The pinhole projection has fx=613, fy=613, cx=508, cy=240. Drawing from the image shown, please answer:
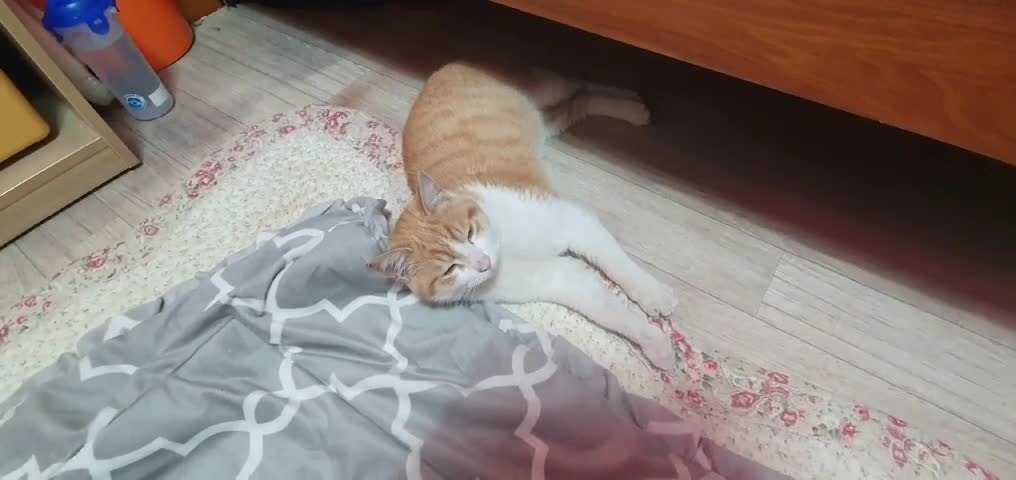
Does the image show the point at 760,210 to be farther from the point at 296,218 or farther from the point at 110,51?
the point at 110,51

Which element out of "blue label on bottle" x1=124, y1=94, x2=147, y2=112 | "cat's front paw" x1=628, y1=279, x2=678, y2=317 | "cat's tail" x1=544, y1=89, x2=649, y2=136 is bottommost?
"blue label on bottle" x1=124, y1=94, x2=147, y2=112

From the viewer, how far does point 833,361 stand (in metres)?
1.02

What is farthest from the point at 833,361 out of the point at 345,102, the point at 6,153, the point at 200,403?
the point at 6,153

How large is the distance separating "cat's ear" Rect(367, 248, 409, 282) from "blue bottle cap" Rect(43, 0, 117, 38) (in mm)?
1178

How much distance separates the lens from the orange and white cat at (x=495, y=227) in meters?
1.05

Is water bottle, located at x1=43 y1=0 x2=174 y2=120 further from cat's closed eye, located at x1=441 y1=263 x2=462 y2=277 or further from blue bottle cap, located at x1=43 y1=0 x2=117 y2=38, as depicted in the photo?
cat's closed eye, located at x1=441 y1=263 x2=462 y2=277

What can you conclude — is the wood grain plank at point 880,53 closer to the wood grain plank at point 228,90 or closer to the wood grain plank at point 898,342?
the wood grain plank at point 898,342

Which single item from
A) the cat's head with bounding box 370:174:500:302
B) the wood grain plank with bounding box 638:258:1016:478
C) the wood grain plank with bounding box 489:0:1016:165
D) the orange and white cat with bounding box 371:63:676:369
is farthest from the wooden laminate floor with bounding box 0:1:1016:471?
the wood grain plank with bounding box 489:0:1016:165

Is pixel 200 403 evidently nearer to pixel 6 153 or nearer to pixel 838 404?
pixel 6 153

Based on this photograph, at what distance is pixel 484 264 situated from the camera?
1014 millimetres

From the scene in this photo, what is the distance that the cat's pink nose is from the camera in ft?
3.32

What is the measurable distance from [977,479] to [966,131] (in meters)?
0.53

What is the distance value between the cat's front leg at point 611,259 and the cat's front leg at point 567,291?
0.09ft

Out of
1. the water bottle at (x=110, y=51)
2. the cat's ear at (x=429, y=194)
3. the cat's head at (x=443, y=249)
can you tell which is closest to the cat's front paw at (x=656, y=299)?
the cat's head at (x=443, y=249)
